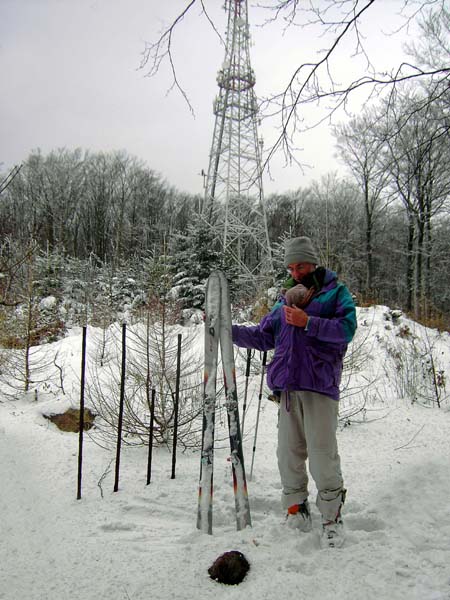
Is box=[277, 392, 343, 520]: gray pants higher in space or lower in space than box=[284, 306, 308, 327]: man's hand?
lower

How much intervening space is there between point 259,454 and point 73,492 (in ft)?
5.50

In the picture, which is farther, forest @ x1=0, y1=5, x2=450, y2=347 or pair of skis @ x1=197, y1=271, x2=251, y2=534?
forest @ x1=0, y1=5, x2=450, y2=347

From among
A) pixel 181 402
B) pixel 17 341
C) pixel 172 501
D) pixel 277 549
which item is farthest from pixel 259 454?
pixel 17 341

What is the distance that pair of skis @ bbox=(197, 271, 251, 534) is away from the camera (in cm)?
222

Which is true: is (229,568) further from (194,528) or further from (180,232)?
(180,232)

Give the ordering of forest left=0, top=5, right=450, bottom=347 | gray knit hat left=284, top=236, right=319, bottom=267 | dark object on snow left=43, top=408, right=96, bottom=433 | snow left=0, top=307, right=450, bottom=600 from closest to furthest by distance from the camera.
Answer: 1. snow left=0, top=307, right=450, bottom=600
2. gray knit hat left=284, top=236, right=319, bottom=267
3. dark object on snow left=43, top=408, right=96, bottom=433
4. forest left=0, top=5, right=450, bottom=347

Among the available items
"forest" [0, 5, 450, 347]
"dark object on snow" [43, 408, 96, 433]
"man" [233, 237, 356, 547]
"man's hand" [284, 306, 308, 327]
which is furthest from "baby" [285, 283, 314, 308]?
"forest" [0, 5, 450, 347]

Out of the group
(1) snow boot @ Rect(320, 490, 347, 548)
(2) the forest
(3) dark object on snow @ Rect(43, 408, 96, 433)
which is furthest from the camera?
(2) the forest

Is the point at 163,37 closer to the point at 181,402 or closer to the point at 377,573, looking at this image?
the point at 181,402

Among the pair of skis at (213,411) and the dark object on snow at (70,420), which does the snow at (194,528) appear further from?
the dark object on snow at (70,420)

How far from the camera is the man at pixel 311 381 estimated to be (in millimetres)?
2148

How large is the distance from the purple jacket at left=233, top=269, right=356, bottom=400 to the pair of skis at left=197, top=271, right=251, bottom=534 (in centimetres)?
29

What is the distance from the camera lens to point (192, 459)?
138 inches

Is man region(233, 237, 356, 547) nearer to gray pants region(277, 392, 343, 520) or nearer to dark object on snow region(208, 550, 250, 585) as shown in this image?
gray pants region(277, 392, 343, 520)
